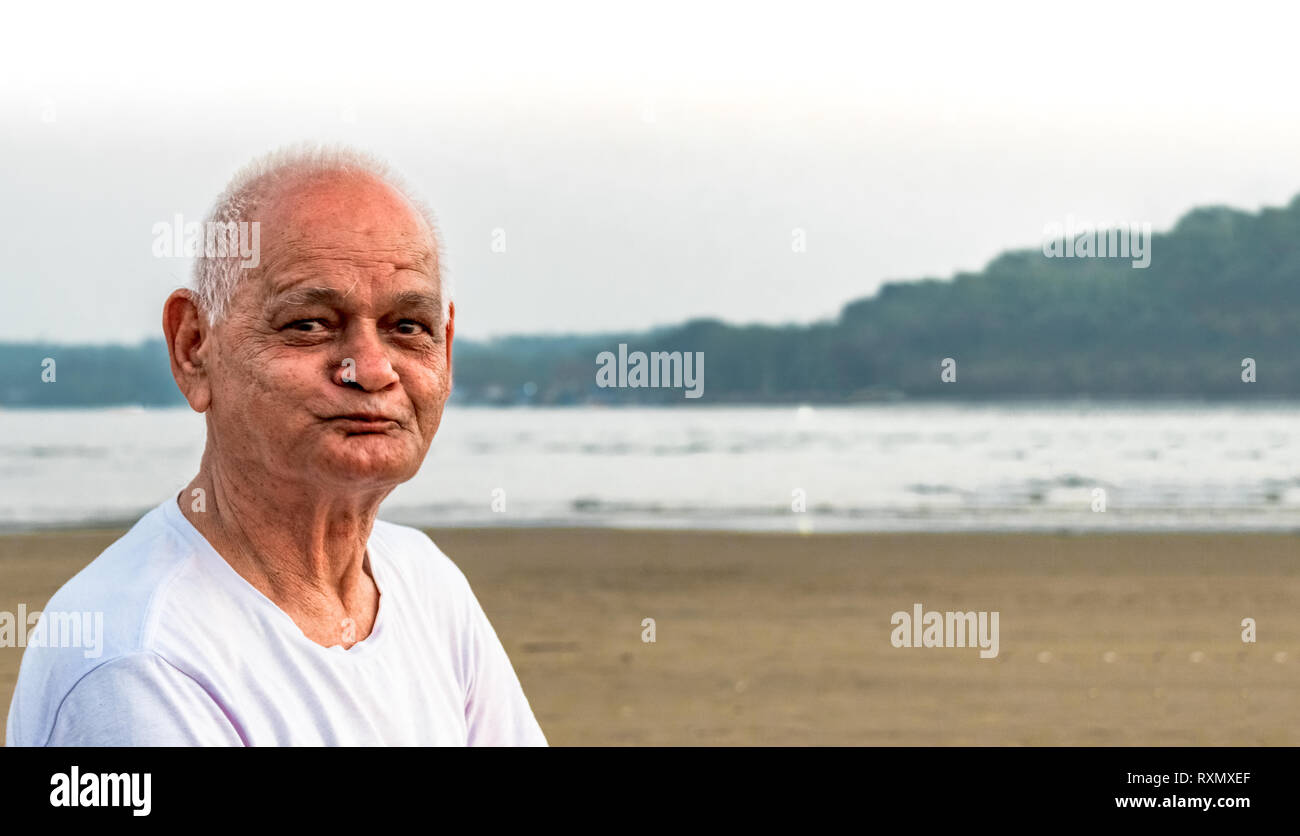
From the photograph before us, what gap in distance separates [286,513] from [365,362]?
24 cm

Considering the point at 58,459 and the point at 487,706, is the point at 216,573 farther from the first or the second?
the point at 58,459

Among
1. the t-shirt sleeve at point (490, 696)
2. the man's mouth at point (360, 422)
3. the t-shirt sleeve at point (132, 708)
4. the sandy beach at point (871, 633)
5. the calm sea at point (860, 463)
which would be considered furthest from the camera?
the calm sea at point (860, 463)

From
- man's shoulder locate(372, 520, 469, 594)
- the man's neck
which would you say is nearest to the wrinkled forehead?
the man's neck

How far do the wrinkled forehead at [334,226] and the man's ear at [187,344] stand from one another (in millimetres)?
162

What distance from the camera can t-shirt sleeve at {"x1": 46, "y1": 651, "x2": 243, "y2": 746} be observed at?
4.34 feet

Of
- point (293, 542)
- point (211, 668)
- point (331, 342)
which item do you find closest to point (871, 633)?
point (293, 542)

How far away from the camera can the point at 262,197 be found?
1552 mm

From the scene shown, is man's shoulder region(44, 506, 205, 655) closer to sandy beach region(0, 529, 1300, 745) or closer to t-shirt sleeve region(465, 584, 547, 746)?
t-shirt sleeve region(465, 584, 547, 746)

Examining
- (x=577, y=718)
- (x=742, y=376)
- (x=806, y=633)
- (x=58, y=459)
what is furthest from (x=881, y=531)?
(x=742, y=376)

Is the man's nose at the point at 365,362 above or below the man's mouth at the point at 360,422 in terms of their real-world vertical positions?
above

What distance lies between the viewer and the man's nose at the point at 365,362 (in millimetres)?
1509

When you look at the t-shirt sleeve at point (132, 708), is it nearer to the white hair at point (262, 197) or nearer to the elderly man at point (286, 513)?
the elderly man at point (286, 513)

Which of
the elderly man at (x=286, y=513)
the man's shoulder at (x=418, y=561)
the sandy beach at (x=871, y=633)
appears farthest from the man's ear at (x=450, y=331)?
the sandy beach at (x=871, y=633)

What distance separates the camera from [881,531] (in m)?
19.0
